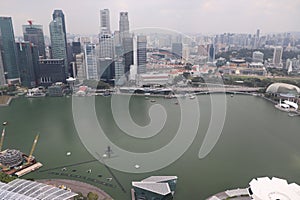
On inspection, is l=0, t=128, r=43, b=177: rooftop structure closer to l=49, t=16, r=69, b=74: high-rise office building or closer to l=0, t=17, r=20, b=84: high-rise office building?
l=0, t=17, r=20, b=84: high-rise office building

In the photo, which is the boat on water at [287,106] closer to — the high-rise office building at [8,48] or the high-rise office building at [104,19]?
the high-rise office building at [8,48]

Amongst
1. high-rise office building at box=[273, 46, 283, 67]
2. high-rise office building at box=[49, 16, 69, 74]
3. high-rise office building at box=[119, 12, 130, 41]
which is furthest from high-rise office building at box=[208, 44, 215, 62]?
high-rise office building at box=[49, 16, 69, 74]

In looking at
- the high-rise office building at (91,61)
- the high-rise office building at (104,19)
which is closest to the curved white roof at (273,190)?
the high-rise office building at (91,61)

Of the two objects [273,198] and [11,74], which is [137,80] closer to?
[11,74]

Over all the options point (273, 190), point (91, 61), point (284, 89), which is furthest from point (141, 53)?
point (273, 190)

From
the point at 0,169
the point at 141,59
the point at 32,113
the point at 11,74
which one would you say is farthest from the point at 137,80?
the point at 0,169

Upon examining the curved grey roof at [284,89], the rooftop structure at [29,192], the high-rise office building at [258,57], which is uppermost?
the high-rise office building at [258,57]
